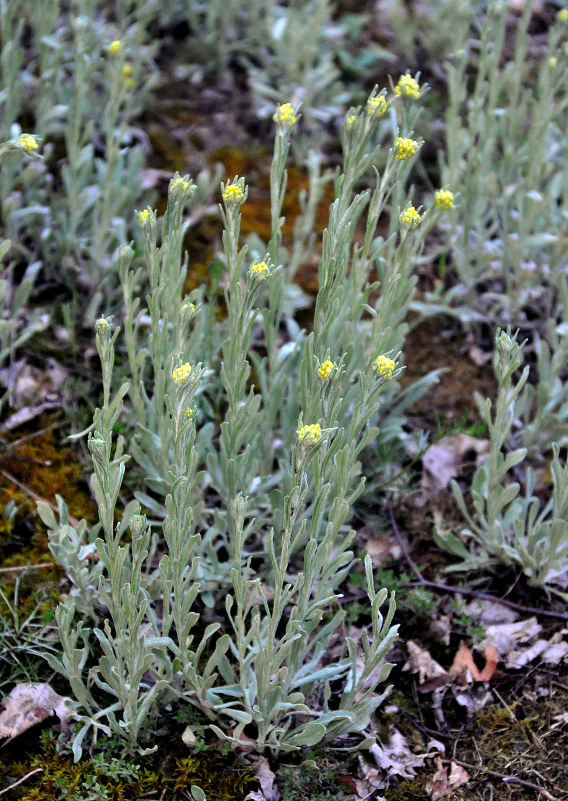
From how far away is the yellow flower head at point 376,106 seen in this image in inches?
79.9

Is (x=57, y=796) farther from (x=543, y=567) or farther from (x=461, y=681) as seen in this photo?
(x=543, y=567)

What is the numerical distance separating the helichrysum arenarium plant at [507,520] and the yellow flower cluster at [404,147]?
59 cm

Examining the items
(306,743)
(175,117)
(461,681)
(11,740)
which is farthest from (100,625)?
(175,117)

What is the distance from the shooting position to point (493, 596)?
2.60 m

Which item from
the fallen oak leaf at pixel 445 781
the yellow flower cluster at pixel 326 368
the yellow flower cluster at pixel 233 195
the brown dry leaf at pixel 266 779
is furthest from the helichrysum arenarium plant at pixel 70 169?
the fallen oak leaf at pixel 445 781

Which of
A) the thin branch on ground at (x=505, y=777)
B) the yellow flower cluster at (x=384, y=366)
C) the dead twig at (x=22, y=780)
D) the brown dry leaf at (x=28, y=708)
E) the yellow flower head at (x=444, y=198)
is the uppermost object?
the yellow flower head at (x=444, y=198)

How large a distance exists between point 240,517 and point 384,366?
0.51 m

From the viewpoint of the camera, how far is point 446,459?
115 inches

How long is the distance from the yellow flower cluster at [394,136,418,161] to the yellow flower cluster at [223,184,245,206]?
0.46 metres

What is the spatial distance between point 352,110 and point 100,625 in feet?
5.36

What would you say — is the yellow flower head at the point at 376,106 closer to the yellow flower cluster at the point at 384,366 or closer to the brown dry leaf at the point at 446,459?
the yellow flower cluster at the point at 384,366

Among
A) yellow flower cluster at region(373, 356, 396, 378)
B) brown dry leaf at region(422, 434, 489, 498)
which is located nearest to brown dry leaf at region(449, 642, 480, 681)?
brown dry leaf at region(422, 434, 489, 498)

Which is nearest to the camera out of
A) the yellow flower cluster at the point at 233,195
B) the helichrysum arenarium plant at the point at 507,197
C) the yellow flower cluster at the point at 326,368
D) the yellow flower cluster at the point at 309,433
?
the yellow flower cluster at the point at 309,433

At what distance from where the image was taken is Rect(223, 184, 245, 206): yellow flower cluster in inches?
78.4
